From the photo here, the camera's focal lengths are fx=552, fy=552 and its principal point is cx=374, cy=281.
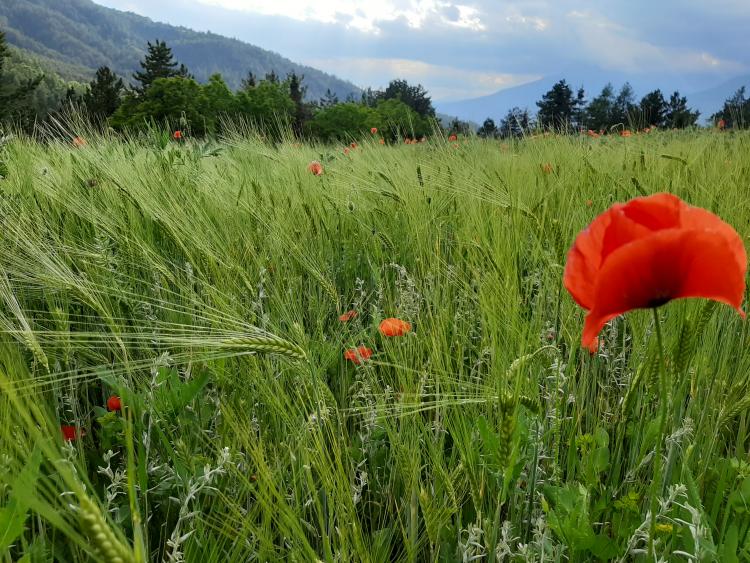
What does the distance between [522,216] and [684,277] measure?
113 centimetres

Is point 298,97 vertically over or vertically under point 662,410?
over

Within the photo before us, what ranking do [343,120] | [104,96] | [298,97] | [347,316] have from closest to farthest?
[347,316] < [343,120] < [104,96] < [298,97]

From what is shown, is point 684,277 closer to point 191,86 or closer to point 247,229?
point 247,229

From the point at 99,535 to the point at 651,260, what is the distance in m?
0.52

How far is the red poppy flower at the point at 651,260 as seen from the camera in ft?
1.71

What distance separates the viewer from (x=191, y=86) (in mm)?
28141

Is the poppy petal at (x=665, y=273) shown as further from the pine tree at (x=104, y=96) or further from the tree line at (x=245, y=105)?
the pine tree at (x=104, y=96)

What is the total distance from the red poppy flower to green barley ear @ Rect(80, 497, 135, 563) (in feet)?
1.44

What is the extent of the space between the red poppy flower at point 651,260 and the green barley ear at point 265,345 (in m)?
0.38

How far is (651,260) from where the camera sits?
54 centimetres

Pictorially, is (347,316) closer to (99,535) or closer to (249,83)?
(99,535)

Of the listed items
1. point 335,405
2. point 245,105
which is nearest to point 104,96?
point 245,105

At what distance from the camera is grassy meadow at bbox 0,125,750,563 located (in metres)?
0.76

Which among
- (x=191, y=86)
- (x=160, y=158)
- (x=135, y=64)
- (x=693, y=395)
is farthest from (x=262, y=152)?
(x=135, y=64)
